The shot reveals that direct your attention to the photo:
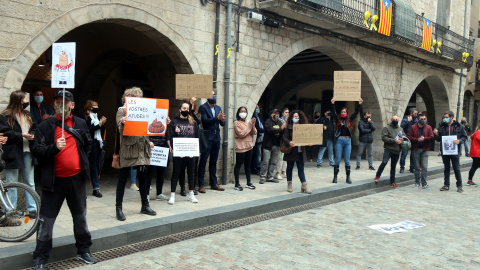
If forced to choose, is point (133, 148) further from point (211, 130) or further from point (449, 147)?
point (449, 147)

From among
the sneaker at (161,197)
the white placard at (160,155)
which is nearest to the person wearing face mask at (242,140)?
the sneaker at (161,197)

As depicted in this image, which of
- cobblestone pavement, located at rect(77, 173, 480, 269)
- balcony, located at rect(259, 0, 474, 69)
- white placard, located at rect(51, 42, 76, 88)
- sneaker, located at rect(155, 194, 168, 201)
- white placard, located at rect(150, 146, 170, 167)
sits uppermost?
balcony, located at rect(259, 0, 474, 69)

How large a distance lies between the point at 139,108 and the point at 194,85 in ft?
6.16

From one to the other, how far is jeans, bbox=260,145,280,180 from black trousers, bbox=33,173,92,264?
541 cm

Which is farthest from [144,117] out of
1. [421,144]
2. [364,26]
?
[364,26]

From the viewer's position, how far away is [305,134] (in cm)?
793

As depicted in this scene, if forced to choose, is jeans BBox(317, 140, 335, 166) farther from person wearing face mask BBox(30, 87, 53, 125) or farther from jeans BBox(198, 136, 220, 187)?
person wearing face mask BBox(30, 87, 53, 125)

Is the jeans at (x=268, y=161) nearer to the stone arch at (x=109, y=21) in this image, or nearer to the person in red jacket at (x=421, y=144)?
the stone arch at (x=109, y=21)

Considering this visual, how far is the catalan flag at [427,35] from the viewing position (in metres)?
15.4

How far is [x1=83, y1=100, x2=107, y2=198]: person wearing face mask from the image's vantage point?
704 cm

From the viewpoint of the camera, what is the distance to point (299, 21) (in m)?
10.7

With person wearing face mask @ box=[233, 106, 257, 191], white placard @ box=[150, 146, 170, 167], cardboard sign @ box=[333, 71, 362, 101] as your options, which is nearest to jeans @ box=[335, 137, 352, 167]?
cardboard sign @ box=[333, 71, 362, 101]

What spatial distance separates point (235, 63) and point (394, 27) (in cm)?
754

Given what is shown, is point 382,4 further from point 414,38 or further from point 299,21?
point 299,21
